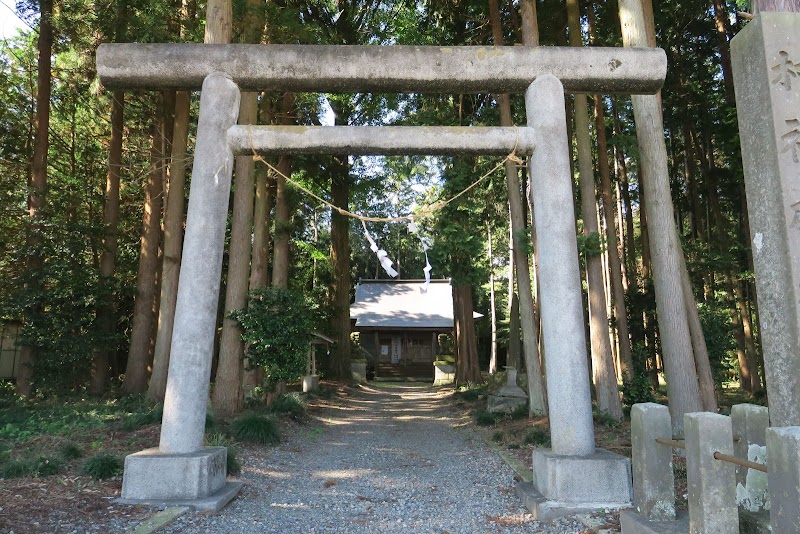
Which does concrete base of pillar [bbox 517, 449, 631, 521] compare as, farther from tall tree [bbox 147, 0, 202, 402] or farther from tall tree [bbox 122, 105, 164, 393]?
tall tree [bbox 122, 105, 164, 393]

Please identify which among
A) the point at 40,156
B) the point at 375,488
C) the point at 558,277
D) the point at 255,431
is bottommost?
the point at 375,488

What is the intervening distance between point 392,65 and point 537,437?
20.7 ft

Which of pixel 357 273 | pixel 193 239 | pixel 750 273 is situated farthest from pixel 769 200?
pixel 357 273

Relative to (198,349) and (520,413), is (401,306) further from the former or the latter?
(198,349)

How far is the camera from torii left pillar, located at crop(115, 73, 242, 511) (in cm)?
502

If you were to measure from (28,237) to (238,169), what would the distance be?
5886mm

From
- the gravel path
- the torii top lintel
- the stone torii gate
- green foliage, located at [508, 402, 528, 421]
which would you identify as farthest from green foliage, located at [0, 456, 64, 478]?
green foliage, located at [508, 402, 528, 421]

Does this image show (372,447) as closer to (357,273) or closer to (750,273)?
(750,273)

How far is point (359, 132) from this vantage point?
18.6ft

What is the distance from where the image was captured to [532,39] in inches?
402

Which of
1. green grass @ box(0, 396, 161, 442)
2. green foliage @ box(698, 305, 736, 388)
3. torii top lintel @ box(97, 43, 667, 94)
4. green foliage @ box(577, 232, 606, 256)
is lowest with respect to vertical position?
green grass @ box(0, 396, 161, 442)

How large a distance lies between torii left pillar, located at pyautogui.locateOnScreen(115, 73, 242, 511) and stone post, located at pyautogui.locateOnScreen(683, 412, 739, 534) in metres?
3.92

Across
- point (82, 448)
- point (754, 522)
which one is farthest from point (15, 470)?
point (754, 522)

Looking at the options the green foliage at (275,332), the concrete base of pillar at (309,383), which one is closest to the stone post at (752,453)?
the green foliage at (275,332)
